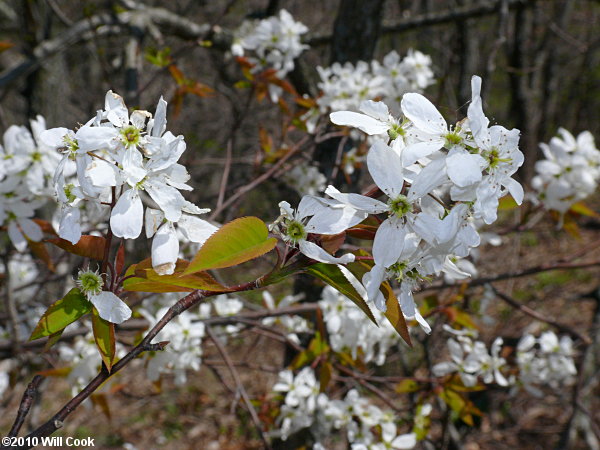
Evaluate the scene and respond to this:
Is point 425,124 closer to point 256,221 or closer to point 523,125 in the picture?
point 256,221

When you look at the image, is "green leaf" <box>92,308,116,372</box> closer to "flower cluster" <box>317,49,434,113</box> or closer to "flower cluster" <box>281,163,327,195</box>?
"flower cluster" <box>317,49,434,113</box>

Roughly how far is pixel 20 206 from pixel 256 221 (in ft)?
3.65

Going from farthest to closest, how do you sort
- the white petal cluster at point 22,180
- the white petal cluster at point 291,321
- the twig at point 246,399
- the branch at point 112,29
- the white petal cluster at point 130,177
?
1. the branch at point 112,29
2. the white petal cluster at point 291,321
3. the twig at point 246,399
4. the white petal cluster at point 22,180
5. the white petal cluster at point 130,177

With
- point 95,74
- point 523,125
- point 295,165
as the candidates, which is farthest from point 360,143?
point 523,125

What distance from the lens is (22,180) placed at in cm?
164

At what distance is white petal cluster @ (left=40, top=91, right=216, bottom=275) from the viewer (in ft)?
2.83

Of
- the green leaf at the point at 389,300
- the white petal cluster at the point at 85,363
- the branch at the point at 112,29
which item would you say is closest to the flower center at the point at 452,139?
the green leaf at the point at 389,300

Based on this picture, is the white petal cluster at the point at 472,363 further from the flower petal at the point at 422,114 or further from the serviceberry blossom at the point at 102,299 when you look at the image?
the serviceberry blossom at the point at 102,299

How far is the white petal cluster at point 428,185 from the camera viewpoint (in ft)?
2.71

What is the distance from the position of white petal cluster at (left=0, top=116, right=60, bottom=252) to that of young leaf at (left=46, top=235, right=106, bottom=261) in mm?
710

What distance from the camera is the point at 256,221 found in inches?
32.6

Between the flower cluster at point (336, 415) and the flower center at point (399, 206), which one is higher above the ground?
the flower center at point (399, 206)

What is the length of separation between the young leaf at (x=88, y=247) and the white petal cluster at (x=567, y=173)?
1.85 meters

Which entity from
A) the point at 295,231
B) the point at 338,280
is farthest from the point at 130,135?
the point at 338,280
